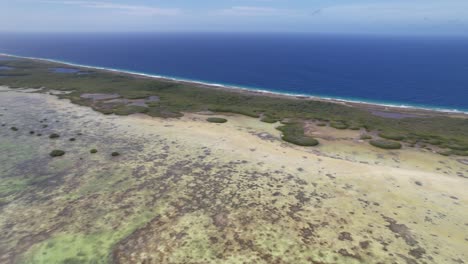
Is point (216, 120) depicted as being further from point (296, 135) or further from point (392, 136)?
point (392, 136)

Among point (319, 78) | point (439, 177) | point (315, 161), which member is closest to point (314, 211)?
point (315, 161)

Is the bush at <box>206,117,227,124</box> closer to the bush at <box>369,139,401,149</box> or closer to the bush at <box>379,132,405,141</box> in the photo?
the bush at <box>369,139,401,149</box>

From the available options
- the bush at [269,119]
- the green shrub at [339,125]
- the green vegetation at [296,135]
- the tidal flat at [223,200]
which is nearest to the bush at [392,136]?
the tidal flat at [223,200]

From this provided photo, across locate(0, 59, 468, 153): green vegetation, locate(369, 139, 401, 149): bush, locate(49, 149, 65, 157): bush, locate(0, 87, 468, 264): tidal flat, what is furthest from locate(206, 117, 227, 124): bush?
locate(369, 139, 401, 149): bush

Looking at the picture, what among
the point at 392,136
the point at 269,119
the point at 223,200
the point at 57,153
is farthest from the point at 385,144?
the point at 57,153

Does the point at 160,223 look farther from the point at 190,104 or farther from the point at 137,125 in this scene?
the point at 190,104

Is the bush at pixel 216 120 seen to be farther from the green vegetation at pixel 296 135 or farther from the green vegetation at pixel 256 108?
the green vegetation at pixel 296 135
